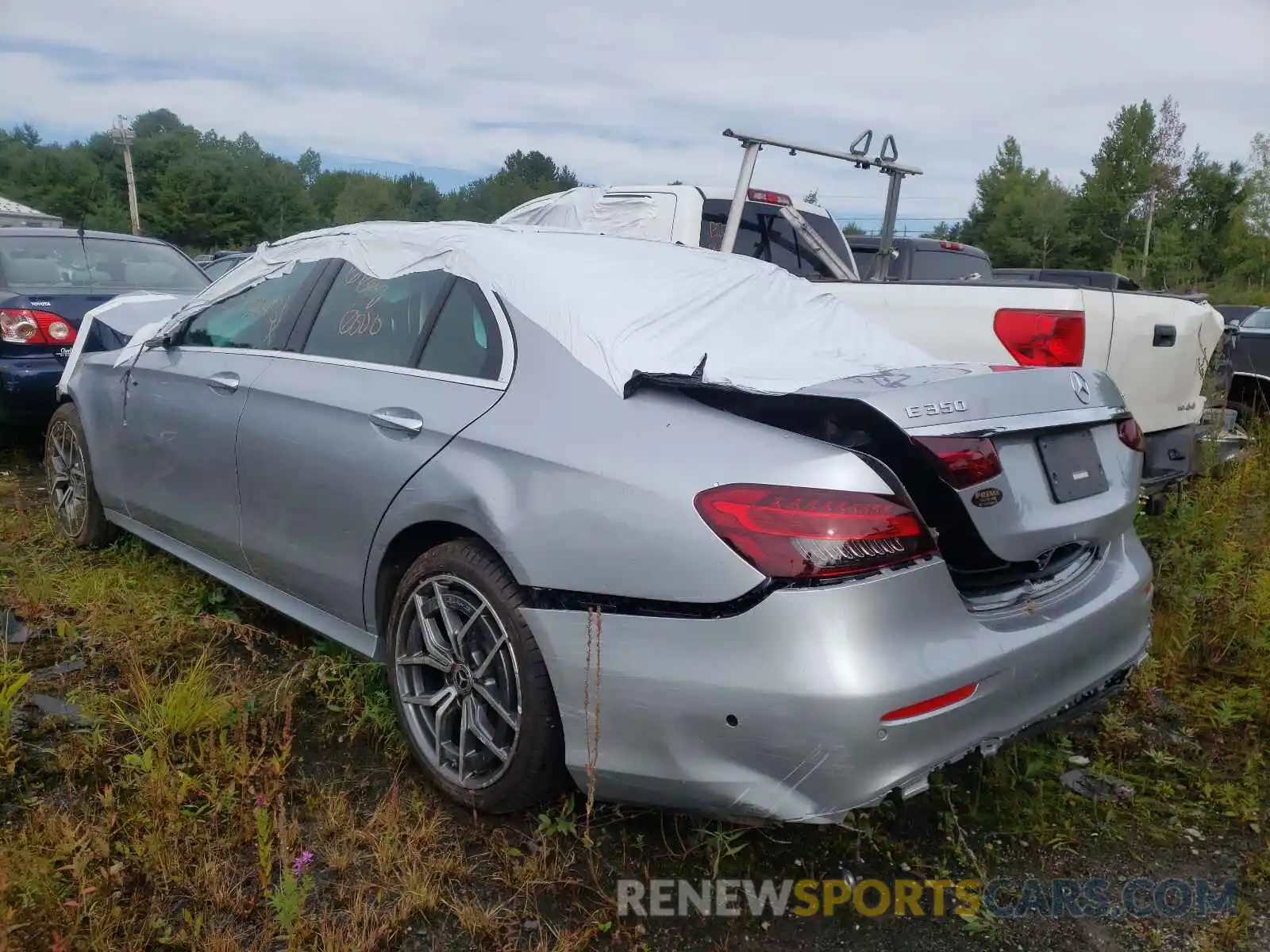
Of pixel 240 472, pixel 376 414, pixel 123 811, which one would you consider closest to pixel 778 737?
pixel 376 414

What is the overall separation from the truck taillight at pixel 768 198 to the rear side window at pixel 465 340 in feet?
11.4

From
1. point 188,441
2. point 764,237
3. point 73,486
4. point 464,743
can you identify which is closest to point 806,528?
point 464,743

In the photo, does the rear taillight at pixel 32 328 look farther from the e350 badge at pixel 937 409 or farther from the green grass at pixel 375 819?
the e350 badge at pixel 937 409

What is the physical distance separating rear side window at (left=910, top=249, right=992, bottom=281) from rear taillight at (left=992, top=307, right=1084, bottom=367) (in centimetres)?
452

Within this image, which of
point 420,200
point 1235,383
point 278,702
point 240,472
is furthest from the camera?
point 420,200

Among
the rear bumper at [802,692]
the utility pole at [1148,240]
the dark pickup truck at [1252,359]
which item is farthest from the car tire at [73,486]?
the utility pole at [1148,240]

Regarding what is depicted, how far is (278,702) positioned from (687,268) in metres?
1.98

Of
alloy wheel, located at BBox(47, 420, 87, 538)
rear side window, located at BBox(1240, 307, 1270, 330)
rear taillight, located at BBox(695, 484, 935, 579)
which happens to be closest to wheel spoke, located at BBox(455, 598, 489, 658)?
rear taillight, located at BBox(695, 484, 935, 579)

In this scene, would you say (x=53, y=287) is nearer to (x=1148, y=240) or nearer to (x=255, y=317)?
(x=255, y=317)

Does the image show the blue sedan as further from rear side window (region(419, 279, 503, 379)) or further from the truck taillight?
the truck taillight

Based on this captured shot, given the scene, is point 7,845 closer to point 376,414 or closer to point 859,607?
point 376,414

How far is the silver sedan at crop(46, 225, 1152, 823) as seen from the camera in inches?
79.2

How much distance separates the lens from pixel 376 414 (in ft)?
9.36

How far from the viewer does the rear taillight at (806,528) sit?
78.4 inches
